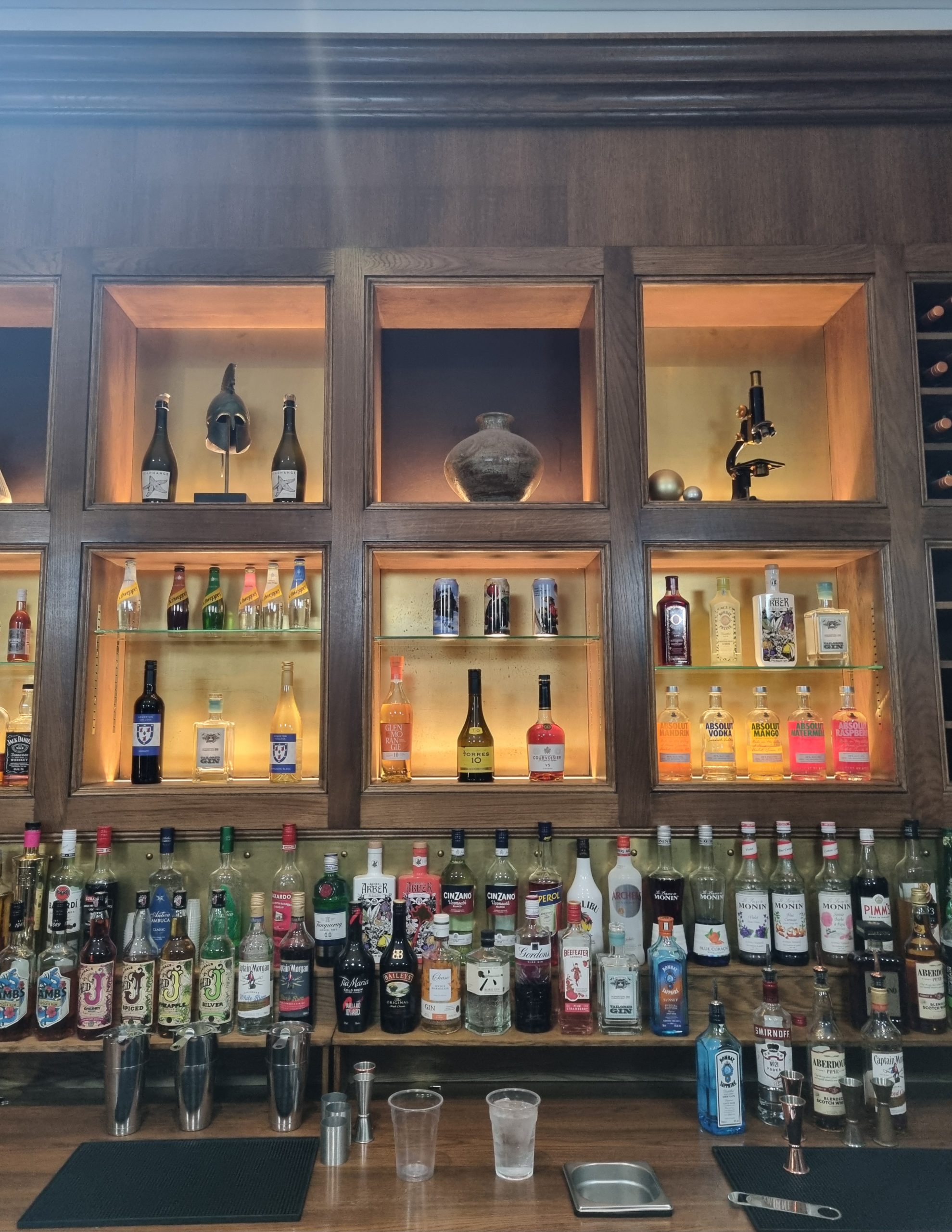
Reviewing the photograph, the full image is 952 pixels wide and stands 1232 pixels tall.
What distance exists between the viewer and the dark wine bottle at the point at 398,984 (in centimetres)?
190

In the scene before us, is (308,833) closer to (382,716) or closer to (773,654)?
(382,716)

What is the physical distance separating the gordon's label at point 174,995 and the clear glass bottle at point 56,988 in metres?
0.21

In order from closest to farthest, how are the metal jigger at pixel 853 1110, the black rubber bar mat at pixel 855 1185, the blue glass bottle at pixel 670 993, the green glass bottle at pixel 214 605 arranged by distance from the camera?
the black rubber bar mat at pixel 855 1185
the metal jigger at pixel 853 1110
the blue glass bottle at pixel 670 993
the green glass bottle at pixel 214 605

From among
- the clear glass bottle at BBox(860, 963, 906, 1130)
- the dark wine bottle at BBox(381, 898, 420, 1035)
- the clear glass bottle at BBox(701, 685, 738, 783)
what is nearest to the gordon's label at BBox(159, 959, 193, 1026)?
the dark wine bottle at BBox(381, 898, 420, 1035)

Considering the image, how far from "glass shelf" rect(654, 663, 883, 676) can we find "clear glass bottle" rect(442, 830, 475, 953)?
72 centimetres

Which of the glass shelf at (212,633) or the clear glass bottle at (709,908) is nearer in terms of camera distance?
the clear glass bottle at (709,908)

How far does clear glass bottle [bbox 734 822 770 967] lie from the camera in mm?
2047

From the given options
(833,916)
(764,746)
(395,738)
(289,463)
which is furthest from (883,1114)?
(289,463)

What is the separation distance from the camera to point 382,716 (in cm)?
234

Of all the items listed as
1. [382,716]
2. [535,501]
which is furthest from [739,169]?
[382,716]

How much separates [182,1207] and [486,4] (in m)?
3.02

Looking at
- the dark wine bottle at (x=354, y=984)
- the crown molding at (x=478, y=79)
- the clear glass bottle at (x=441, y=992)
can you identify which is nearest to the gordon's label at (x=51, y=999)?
the dark wine bottle at (x=354, y=984)

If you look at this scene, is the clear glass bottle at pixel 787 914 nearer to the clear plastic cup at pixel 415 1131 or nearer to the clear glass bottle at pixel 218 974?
the clear plastic cup at pixel 415 1131

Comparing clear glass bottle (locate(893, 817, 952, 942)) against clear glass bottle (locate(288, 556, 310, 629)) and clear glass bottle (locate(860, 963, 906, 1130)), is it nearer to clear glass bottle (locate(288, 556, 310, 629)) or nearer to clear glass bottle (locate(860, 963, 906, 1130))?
clear glass bottle (locate(860, 963, 906, 1130))
